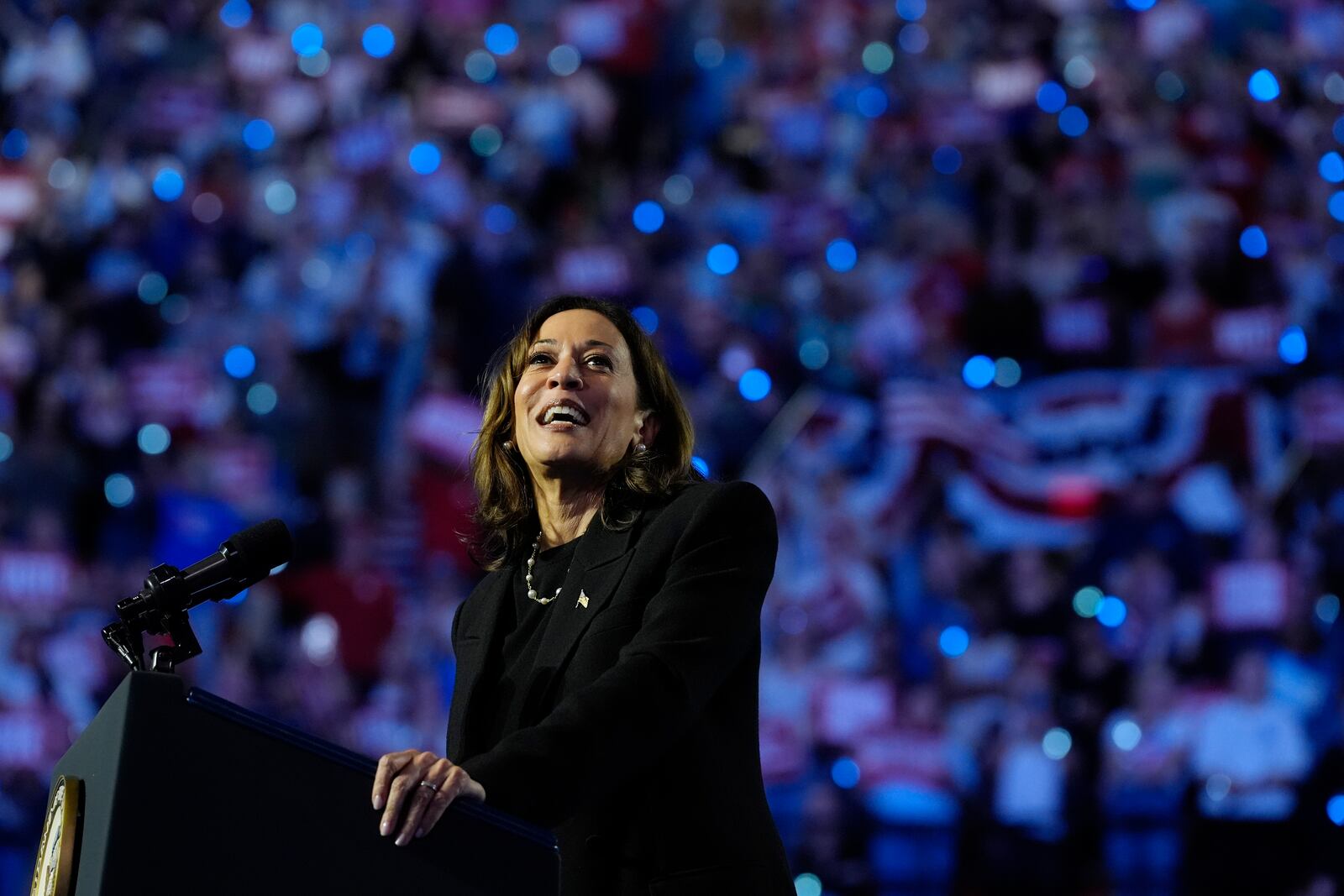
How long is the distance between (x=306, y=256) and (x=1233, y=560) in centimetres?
401

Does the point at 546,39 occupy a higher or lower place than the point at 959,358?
higher

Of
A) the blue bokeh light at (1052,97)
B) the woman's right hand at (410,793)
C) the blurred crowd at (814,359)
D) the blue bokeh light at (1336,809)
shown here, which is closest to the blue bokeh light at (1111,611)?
the blurred crowd at (814,359)

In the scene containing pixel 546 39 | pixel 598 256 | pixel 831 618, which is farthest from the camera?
pixel 546 39

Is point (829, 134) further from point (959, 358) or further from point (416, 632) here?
point (416, 632)

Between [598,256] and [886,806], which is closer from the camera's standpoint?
[886,806]

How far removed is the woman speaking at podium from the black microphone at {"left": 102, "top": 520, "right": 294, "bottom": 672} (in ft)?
0.83

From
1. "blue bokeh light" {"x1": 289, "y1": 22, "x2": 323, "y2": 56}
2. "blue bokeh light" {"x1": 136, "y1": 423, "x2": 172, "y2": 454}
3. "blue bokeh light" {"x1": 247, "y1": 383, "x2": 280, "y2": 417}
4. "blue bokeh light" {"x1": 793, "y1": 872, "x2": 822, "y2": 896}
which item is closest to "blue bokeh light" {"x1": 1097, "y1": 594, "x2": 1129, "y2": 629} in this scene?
"blue bokeh light" {"x1": 793, "y1": 872, "x2": 822, "y2": 896}

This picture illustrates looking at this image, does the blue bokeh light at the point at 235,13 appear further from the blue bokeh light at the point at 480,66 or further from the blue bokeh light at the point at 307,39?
the blue bokeh light at the point at 480,66

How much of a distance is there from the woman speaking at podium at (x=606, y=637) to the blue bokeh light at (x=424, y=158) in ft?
17.3

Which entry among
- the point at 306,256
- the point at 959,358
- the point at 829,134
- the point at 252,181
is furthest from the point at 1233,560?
the point at 252,181

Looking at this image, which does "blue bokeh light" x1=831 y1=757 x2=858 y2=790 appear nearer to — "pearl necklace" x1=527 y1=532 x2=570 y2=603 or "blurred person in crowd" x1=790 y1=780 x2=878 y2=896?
"blurred person in crowd" x1=790 y1=780 x2=878 y2=896

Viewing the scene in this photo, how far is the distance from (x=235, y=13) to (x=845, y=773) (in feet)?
15.8

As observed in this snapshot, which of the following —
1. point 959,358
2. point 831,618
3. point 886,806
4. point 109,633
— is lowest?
point 109,633

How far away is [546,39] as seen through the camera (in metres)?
7.54
